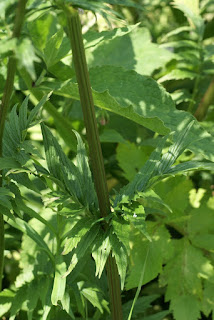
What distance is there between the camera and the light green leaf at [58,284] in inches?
30.8

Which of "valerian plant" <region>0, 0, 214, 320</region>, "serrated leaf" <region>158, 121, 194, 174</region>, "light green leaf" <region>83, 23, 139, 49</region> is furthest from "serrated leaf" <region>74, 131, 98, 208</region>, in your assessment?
"light green leaf" <region>83, 23, 139, 49</region>

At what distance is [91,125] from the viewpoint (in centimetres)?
70

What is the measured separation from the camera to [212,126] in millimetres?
1180

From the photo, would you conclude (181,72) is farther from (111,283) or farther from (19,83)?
(111,283)

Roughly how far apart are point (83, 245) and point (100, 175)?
0.33ft

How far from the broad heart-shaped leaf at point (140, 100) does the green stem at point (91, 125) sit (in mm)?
157

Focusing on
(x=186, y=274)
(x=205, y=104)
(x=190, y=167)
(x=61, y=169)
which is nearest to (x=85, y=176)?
(x=61, y=169)

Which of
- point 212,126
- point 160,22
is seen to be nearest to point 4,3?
point 212,126

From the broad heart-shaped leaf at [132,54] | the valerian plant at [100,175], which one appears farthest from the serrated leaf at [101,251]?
the broad heart-shaped leaf at [132,54]

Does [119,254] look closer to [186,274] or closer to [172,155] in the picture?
[172,155]

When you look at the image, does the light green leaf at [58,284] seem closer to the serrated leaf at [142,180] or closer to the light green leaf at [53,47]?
the serrated leaf at [142,180]

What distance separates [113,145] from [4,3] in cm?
88

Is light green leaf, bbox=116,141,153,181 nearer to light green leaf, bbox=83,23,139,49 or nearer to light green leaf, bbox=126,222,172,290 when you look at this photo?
light green leaf, bbox=126,222,172,290

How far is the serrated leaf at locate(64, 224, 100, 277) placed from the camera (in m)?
0.71
